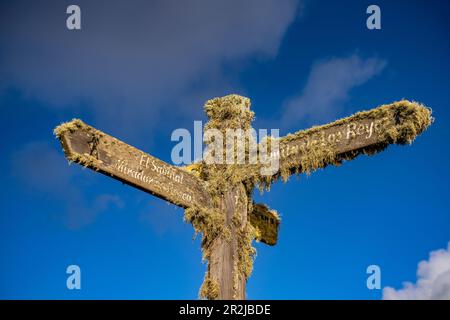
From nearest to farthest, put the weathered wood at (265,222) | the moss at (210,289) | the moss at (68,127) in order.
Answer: the moss at (68,127), the moss at (210,289), the weathered wood at (265,222)

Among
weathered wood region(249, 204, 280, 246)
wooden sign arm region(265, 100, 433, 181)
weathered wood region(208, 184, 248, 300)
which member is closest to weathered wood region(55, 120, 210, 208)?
weathered wood region(208, 184, 248, 300)

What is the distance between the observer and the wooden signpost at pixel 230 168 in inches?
181

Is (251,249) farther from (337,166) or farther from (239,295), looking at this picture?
(337,166)

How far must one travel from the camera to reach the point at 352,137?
16.2ft

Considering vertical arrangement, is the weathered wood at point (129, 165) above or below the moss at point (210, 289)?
above

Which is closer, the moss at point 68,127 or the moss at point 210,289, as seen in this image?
the moss at point 68,127

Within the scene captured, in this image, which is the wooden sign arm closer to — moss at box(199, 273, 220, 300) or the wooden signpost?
the wooden signpost

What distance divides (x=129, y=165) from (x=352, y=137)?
6.86ft

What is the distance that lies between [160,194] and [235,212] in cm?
85

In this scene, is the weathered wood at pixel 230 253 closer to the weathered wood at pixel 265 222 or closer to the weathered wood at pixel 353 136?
the weathered wood at pixel 265 222

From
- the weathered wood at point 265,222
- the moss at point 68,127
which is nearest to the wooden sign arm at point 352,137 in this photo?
the weathered wood at point 265,222

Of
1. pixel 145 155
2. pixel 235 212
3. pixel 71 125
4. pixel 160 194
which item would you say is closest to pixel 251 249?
pixel 235 212

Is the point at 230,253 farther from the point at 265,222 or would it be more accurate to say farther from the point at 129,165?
the point at 129,165
